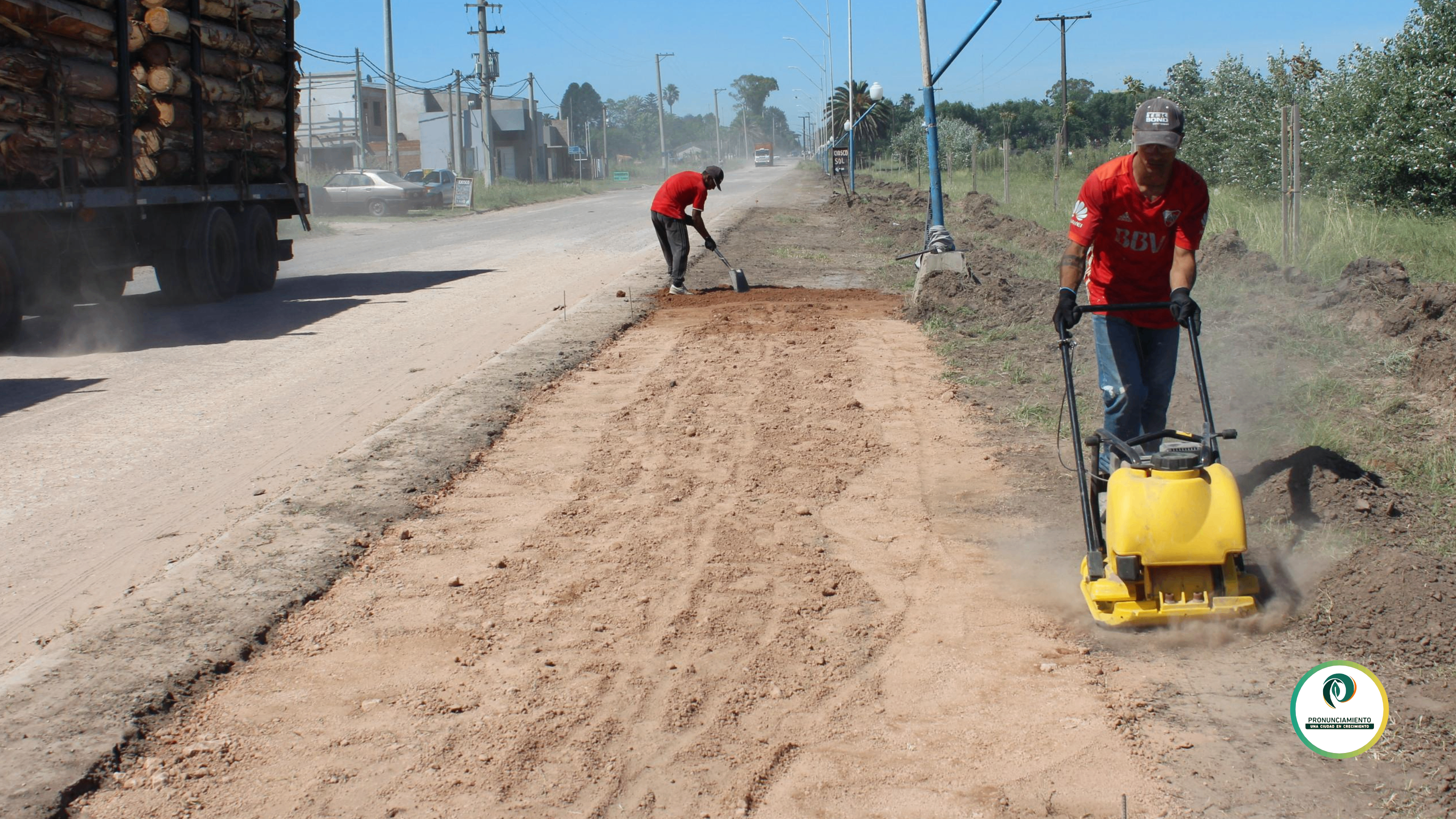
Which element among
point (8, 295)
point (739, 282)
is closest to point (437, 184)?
point (739, 282)

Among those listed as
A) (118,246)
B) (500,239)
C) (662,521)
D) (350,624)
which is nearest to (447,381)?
(662,521)

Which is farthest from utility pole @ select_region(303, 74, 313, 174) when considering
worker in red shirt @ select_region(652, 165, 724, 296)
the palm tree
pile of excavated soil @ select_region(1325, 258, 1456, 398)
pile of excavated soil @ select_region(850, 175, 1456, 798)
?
pile of excavated soil @ select_region(850, 175, 1456, 798)

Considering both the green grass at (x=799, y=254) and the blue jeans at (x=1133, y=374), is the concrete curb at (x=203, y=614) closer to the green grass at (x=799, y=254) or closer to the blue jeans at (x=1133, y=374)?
the blue jeans at (x=1133, y=374)

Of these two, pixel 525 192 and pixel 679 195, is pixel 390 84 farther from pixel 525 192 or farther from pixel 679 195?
pixel 679 195

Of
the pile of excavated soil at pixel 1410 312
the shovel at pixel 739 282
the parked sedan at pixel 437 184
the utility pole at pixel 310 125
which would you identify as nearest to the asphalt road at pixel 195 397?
the shovel at pixel 739 282

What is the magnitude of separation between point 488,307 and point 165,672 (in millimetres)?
9847

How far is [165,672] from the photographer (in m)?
3.85

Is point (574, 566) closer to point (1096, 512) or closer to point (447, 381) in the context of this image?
point (1096, 512)

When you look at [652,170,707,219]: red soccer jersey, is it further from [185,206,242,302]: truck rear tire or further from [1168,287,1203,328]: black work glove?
[1168,287,1203,328]: black work glove

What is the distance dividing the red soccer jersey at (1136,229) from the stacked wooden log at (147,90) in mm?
10297

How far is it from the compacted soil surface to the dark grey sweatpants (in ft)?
25.6

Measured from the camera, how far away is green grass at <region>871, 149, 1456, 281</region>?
13.2 metres

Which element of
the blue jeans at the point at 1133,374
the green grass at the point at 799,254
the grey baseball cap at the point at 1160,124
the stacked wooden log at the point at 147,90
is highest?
the stacked wooden log at the point at 147,90

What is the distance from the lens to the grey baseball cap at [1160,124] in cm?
444
